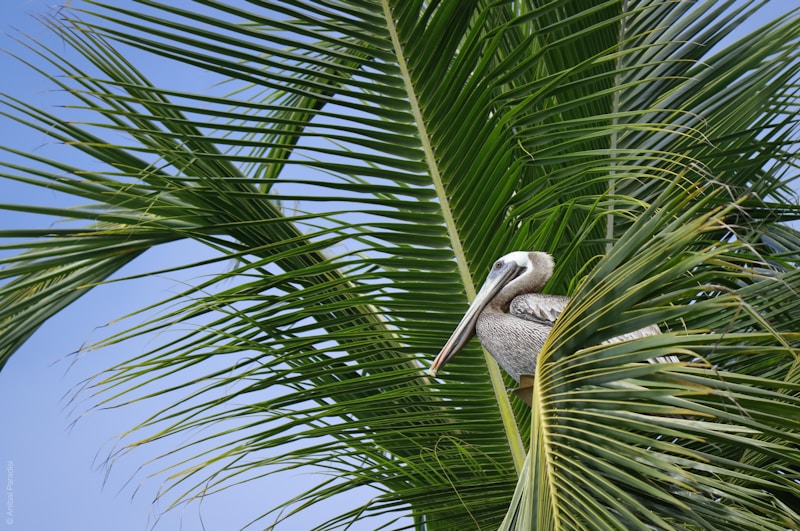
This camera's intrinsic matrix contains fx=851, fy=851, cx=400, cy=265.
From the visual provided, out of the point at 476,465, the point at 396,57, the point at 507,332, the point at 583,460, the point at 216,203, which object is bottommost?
the point at 476,465

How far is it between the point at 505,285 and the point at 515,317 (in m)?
0.10

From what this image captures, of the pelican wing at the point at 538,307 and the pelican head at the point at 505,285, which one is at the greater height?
the pelican head at the point at 505,285

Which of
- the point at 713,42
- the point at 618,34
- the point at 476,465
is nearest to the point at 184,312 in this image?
the point at 476,465

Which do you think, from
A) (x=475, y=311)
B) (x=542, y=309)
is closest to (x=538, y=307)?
(x=542, y=309)

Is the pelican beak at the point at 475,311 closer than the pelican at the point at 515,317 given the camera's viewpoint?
No

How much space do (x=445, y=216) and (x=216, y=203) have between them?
0.65m

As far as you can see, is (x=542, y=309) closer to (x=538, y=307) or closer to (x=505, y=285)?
(x=538, y=307)

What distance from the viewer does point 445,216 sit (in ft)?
7.29

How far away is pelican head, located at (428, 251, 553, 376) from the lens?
70.1 inches

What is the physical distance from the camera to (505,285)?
1804mm

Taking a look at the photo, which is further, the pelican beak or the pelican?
the pelican beak

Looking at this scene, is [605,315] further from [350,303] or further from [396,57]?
[396,57]

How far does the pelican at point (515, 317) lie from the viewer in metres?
1.65

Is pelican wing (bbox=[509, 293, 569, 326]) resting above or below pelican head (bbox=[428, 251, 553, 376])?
below
